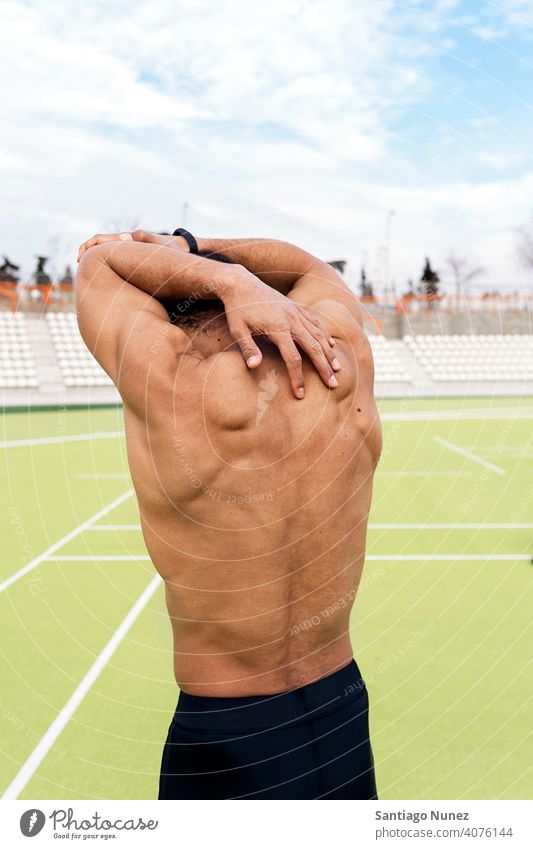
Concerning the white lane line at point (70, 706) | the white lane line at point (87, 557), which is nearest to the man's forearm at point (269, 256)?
the white lane line at point (70, 706)

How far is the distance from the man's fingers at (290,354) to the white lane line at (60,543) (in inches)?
168

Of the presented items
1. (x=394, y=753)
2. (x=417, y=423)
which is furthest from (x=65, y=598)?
(x=417, y=423)

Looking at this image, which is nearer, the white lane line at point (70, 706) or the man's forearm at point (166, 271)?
the man's forearm at point (166, 271)

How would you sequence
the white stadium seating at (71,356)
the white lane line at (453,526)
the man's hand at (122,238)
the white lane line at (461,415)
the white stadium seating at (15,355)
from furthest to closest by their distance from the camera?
the white stadium seating at (71,356) → the white stadium seating at (15,355) → the white lane line at (461,415) → the white lane line at (453,526) → the man's hand at (122,238)

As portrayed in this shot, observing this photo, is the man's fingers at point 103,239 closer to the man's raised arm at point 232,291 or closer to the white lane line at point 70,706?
the man's raised arm at point 232,291

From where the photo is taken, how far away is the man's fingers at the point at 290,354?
1439mm

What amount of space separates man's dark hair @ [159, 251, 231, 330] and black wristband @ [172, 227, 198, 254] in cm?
24

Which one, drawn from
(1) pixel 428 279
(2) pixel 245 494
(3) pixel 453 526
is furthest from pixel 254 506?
(3) pixel 453 526

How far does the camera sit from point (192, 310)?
165 cm

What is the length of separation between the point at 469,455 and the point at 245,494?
1027 centimetres

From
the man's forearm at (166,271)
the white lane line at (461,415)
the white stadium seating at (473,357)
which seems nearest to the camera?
the man's forearm at (166,271)

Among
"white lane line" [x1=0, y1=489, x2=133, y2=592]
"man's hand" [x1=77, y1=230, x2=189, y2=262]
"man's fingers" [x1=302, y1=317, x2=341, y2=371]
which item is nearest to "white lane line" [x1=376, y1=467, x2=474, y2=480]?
"white lane line" [x1=0, y1=489, x2=133, y2=592]

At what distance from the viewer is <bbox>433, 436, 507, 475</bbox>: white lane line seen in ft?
31.8

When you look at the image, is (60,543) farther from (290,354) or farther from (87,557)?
(290,354)
